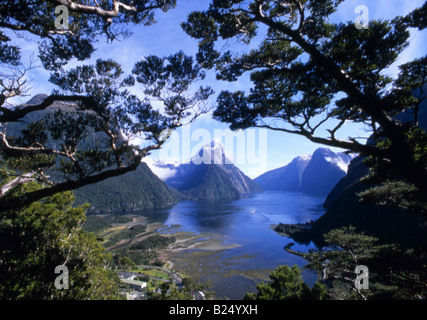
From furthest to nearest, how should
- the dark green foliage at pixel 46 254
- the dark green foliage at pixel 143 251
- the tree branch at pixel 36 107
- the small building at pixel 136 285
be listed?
the dark green foliage at pixel 143 251
the small building at pixel 136 285
the dark green foliage at pixel 46 254
the tree branch at pixel 36 107

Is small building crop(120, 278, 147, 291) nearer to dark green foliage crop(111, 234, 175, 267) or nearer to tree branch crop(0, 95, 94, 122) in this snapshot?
dark green foliage crop(111, 234, 175, 267)

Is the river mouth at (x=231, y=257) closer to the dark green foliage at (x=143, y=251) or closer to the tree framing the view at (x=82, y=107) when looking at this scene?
the dark green foliage at (x=143, y=251)

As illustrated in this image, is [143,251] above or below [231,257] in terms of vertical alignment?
below

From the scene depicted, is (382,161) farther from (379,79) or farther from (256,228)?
(256,228)

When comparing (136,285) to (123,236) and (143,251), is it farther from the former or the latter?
(123,236)

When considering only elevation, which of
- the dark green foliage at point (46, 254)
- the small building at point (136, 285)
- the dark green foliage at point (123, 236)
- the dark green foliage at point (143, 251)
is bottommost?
the dark green foliage at point (123, 236)

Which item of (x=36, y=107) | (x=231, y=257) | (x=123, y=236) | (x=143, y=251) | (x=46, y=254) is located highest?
(x=36, y=107)

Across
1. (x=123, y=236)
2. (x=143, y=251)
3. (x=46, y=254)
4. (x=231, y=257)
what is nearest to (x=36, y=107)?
(x=46, y=254)

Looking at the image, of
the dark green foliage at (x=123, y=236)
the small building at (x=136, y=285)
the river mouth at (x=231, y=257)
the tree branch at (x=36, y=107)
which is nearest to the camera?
the tree branch at (x=36, y=107)

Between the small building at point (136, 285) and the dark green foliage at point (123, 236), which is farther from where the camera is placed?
the dark green foliage at point (123, 236)

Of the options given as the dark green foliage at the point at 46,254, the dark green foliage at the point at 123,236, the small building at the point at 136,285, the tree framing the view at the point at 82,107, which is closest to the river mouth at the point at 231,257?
the small building at the point at 136,285

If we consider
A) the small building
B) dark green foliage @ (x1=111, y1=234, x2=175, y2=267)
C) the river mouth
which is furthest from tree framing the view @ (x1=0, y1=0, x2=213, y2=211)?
dark green foliage @ (x1=111, y1=234, x2=175, y2=267)
